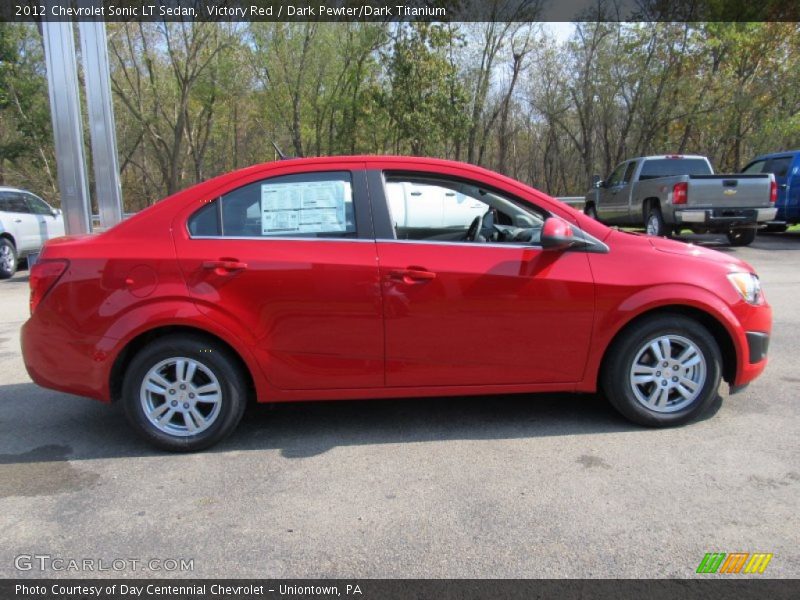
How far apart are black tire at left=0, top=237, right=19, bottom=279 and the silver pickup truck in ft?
43.4

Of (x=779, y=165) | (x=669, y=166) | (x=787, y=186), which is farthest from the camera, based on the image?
(x=779, y=165)

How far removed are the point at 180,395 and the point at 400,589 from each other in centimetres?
191

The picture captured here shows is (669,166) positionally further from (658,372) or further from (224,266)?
(224,266)

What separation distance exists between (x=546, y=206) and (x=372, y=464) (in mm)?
1957

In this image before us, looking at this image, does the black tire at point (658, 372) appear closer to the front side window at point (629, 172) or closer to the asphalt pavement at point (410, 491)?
the asphalt pavement at point (410, 491)

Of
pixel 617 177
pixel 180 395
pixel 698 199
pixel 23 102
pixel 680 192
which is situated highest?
pixel 23 102

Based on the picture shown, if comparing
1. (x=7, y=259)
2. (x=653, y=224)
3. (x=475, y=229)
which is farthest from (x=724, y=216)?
(x=7, y=259)

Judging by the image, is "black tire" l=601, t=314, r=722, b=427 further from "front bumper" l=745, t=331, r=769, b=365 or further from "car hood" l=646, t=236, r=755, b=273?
"car hood" l=646, t=236, r=755, b=273

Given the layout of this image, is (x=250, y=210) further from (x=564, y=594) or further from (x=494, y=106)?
(x=494, y=106)

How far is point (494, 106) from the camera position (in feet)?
105

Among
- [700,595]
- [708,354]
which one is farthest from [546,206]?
[700,595]

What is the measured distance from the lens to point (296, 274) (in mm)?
3570

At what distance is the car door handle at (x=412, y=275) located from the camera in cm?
360

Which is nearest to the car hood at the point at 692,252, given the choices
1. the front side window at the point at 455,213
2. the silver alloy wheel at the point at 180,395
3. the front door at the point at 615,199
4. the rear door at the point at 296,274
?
the front side window at the point at 455,213
